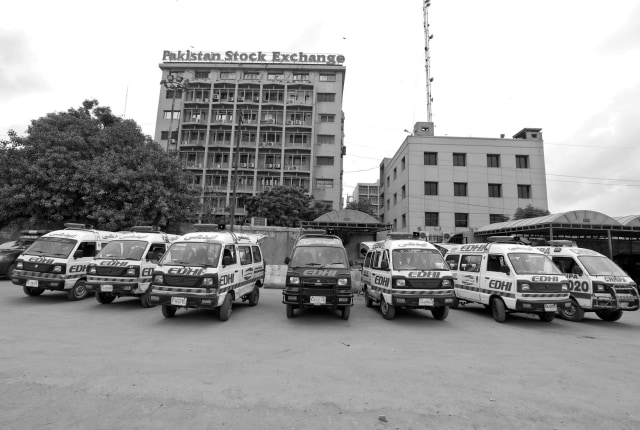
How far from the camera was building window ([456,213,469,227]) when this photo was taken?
117ft

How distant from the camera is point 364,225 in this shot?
2611cm

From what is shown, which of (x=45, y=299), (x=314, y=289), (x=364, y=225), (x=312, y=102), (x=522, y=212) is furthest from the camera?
(x=312, y=102)

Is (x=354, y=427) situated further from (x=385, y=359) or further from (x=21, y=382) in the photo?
(x=21, y=382)

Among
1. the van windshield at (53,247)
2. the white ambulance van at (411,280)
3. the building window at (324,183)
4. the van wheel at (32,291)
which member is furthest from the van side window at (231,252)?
the building window at (324,183)

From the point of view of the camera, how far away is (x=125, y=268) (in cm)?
997

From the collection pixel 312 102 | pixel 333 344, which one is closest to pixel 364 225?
pixel 333 344

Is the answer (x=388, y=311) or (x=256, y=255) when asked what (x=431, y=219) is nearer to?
(x=256, y=255)

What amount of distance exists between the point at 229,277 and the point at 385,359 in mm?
4855

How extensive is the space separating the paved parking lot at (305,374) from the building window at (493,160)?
1220 inches

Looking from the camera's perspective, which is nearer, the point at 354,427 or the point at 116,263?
the point at 354,427

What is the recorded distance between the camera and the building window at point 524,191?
3634cm

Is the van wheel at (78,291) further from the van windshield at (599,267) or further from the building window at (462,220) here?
the building window at (462,220)

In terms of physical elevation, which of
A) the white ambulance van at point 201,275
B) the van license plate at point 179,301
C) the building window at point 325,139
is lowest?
the van license plate at point 179,301

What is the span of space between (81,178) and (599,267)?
2500 cm
